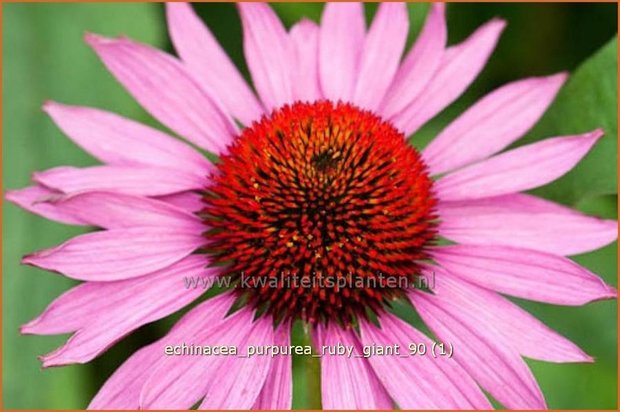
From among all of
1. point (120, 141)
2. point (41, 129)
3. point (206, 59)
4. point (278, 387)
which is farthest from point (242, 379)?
point (41, 129)

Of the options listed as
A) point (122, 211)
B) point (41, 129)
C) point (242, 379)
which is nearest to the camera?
point (242, 379)

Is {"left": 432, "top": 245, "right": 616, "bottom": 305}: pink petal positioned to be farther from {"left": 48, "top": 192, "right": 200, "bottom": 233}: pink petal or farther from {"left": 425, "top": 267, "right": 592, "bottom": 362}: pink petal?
{"left": 48, "top": 192, "right": 200, "bottom": 233}: pink petal

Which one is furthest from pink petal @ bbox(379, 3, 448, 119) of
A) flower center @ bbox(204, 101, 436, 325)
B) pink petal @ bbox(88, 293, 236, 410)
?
pink petal @ bbox(88, 293, 236, 410)

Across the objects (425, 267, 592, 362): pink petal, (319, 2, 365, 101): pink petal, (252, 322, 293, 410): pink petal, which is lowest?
(252, 322, 293, 410): pink petal

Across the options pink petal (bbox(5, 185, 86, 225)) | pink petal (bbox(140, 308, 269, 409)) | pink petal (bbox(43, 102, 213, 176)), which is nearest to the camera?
pink petal (bbox(140, 308, 269, 409))

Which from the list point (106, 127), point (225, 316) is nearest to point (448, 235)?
point (225, 316)

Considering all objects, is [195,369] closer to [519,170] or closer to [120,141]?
[120,141]
